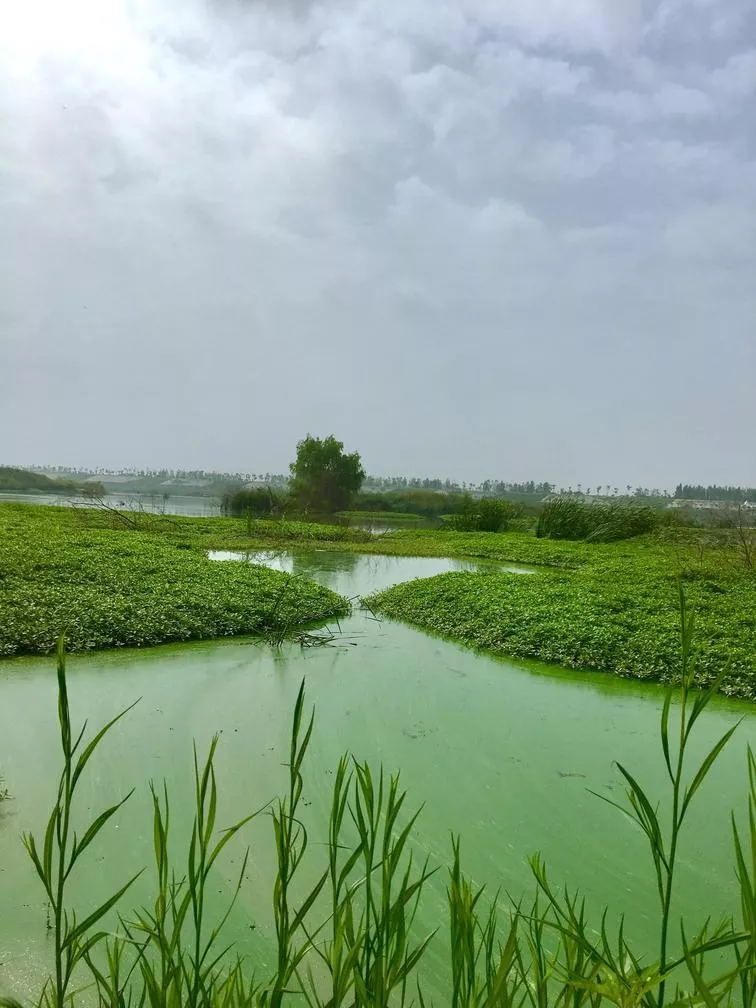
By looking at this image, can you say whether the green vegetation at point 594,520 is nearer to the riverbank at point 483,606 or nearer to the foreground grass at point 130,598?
the riverbank at point 483,606

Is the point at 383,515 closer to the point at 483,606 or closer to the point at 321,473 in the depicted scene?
the point at 321,473

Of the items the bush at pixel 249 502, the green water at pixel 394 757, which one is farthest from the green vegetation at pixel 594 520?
the green water at pixel 394 757

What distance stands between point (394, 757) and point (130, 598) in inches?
123

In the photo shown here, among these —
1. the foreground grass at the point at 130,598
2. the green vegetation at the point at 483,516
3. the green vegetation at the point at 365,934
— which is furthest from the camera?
the green vegetation at the point at 483,516

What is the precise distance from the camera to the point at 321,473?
25109mm

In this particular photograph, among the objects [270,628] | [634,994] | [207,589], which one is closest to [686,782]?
[634,994]

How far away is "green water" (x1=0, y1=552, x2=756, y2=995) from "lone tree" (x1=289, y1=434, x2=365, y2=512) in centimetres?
1978

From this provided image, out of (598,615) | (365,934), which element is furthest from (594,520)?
(365,934)

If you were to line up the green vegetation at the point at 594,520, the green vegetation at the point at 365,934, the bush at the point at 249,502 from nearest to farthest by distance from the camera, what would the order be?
the green vegetation at the point at 365,934 → the green vegetation at the point at 594,520 → the bush at the point at 249,502

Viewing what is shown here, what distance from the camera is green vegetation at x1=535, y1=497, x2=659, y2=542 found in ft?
50.7

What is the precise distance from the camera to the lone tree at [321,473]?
24.9 meters

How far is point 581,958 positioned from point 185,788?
1.96 metres

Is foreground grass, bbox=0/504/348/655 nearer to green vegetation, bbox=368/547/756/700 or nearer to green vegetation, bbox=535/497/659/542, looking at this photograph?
green vegetation, bbox=368/547/756/700

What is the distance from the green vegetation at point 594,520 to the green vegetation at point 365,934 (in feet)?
41.8
